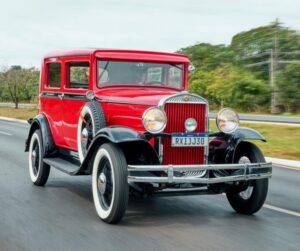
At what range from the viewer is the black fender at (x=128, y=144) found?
6320mm

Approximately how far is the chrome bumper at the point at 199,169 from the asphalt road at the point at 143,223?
496 millimetres

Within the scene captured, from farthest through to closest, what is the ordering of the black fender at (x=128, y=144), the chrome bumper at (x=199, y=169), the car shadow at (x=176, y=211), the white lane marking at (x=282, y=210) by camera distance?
the white lane marking at (x=282, y=210)
the car shadow at (x=176, y=211)
the black fender at (x=128, y=144)
the chrome bumper at (x=199, y=169)

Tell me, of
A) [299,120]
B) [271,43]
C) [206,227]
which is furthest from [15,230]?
[271,43]

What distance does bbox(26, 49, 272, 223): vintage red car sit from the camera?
635 cm

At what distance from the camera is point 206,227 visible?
6.18 m

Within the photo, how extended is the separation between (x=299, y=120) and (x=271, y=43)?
1959cm

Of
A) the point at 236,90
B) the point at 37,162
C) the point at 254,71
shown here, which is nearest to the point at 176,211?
the point at 37,162

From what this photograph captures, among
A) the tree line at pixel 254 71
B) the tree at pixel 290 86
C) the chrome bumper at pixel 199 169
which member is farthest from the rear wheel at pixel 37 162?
the tree at pixel 290 86

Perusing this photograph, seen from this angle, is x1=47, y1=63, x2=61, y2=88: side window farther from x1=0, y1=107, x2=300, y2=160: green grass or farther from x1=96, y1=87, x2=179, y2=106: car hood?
x1=0, y1=107, x2=300, y2=160: green grass

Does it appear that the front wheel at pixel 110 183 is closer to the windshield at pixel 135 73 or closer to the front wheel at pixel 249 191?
the windshield at pixel 135 73

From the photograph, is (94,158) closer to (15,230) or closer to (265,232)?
(15,230)

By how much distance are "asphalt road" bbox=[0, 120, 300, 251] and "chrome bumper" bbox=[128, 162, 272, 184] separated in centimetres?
50

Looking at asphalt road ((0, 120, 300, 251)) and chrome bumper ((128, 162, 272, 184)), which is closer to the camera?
asphalt road ((0, 120, 300, 251))

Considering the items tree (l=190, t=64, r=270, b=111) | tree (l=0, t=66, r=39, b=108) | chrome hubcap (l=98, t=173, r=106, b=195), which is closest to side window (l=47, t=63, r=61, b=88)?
chrome hubcap (l=98, t=173, r=106, b=195)
